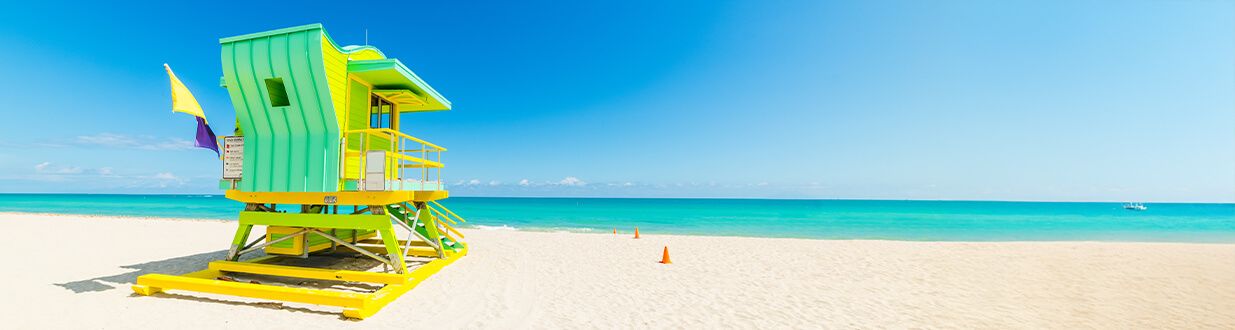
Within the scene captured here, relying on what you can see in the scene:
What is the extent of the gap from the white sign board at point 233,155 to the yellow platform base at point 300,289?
1608 mm

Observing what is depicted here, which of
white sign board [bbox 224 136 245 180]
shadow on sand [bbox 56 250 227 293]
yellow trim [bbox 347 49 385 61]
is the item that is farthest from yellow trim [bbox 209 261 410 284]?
yellow trim [bbox 347 49 385 61]

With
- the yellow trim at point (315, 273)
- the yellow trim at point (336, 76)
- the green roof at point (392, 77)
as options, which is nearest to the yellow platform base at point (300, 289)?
the yellow trim at point (315, 273)

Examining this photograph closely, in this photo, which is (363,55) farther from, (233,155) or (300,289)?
(300,289)

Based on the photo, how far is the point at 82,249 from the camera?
39.5ft

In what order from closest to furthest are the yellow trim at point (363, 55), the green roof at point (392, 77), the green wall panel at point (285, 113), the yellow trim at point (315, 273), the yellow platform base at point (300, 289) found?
the yellow platform base at point (300, 289), the yellow trim at point (315, 273), the green wall panel at point (285, 113), the green roof at point (392, 77), the yellow trim at point (363, 55)

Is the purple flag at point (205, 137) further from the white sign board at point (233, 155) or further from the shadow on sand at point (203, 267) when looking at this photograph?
the shadow on sand at point (203, 267)

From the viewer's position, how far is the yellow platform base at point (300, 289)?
19.7 feet

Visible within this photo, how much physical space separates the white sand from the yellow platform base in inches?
6.5

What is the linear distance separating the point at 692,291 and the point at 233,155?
8.58 m

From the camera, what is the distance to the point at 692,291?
8.00 meters

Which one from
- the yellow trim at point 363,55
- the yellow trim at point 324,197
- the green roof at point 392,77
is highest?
the yellow trim at point 363,55

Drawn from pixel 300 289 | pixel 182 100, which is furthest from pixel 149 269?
pixel 300 289

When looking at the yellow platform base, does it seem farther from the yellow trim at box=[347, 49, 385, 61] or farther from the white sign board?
the yellow trim at box=[347, 49, 385, 61]

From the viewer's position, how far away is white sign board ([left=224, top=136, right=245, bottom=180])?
7.92m
